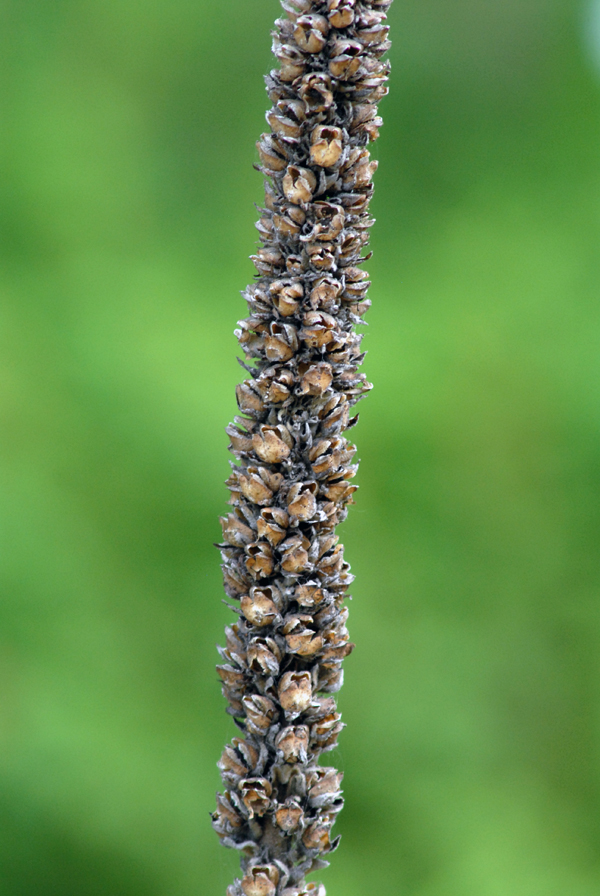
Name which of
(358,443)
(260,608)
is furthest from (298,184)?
(358,443)

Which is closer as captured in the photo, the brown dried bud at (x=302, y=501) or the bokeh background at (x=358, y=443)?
the brown dried bud at (x=302, y=501)

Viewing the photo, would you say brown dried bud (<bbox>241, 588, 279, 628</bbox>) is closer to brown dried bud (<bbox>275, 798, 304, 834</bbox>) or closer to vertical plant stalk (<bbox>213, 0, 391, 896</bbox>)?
vertical plant stalk (<bbox>213, 0, 391, 896</bbox>)

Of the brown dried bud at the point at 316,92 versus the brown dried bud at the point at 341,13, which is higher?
the brown dried bud at the point at 341,13

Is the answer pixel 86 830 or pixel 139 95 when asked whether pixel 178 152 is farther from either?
pixel 86 830

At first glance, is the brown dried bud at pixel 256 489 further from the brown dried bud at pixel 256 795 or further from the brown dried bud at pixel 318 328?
the brown dried bud at pixel 256 795

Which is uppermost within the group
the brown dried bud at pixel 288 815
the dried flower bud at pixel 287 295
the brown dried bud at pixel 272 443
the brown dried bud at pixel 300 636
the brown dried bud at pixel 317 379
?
the dried flower bud at pixel 287 295

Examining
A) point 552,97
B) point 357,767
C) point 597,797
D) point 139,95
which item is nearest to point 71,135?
point 139,95

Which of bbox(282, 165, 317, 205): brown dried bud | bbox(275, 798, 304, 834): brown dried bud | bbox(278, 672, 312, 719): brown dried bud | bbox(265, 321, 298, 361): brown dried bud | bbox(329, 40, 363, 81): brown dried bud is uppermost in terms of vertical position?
bbox(329, 40, 363, 81): brown dried bud

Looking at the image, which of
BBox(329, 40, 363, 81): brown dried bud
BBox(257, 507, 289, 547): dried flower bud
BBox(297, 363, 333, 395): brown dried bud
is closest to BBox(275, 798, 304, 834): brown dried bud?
BBox(257, 507, 289, 547): dried flower bud

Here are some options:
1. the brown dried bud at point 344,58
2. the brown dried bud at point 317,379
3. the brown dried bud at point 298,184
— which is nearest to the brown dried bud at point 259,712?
the brown dried bud at point 317,379
